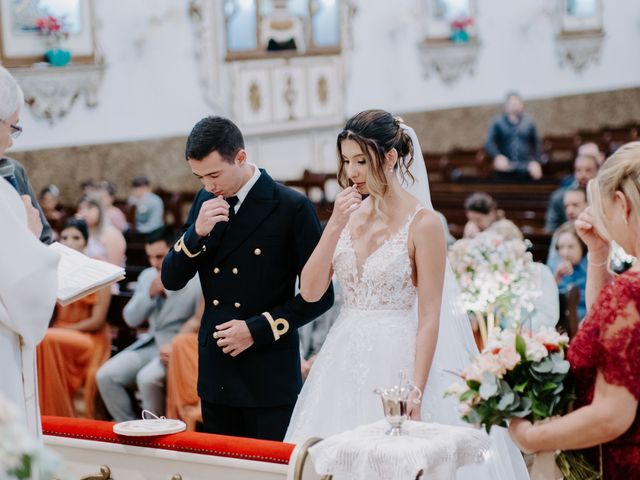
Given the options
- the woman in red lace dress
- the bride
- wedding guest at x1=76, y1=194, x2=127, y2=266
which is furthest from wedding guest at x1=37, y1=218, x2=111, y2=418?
the woman in red lace dress

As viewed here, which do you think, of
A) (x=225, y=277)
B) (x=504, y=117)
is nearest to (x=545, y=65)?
(x=504, y=117)

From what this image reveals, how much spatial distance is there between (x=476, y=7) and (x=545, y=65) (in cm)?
222

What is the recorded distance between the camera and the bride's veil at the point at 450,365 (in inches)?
144

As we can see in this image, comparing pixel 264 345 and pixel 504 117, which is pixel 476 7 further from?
pixel 264 345

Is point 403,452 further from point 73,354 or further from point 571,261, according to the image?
point 571,261

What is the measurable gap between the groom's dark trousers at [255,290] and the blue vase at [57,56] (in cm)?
795

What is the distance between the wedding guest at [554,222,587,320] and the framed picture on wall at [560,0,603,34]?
12.9 m

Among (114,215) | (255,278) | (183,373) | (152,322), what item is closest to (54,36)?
(114,215)

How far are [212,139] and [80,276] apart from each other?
600mm

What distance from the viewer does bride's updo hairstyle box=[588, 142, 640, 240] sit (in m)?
2.50

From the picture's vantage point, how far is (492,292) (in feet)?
16.8

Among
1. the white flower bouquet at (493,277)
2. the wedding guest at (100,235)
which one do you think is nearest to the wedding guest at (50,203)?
the wedding guest at (100,235)

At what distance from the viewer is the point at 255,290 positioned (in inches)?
144

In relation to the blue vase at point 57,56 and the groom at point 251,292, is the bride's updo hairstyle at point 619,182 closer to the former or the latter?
the groom at point 251,292
